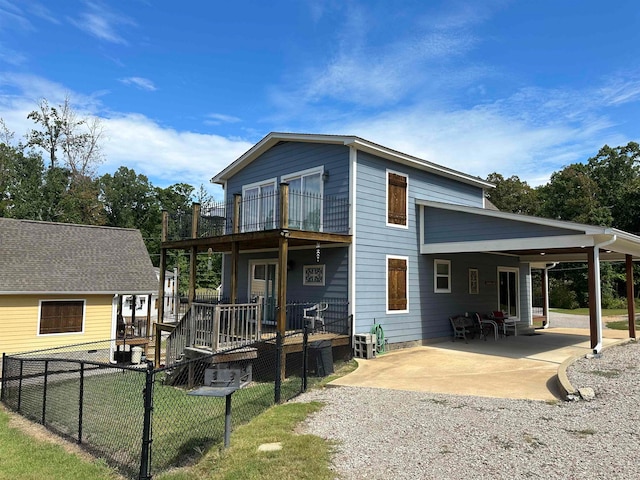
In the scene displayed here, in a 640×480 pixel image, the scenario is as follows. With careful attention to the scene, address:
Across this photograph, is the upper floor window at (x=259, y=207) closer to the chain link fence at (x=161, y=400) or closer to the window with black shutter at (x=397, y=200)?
the window with black shutter at (x=397, y=200)

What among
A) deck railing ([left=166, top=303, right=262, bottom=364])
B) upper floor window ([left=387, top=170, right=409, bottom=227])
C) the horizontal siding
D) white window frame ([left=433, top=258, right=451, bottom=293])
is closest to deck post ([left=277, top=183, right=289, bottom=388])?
deck railing ([left=166, top=303, right=262, bottom=364])

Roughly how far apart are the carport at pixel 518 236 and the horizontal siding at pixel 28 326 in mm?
12590

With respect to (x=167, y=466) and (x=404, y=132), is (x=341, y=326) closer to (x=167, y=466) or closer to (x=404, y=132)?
→ (x=167, y=466)

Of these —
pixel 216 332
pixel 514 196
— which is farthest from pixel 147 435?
pixel 514 196

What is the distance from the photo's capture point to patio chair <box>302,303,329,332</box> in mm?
11053

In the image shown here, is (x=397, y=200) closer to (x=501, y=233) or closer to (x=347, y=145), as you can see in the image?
(x=347, y=145)

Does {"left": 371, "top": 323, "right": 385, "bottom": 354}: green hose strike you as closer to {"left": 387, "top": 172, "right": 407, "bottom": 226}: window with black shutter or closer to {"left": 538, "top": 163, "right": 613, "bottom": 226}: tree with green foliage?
{"left": 387, "top": 172, "right": 407, "bottom": 226}: window with black shutter

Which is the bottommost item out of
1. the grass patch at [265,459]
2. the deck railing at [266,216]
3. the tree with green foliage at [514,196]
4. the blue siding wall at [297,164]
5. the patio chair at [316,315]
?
the grass patch at [265,459]

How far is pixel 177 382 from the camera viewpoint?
10836 mm

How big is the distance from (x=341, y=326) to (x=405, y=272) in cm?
269

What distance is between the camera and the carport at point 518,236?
9.88m

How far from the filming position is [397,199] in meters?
12.5

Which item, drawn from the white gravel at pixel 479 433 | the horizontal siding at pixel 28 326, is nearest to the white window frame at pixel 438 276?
the white gravel at pixel 479 433

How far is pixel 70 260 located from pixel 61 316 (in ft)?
8.64
